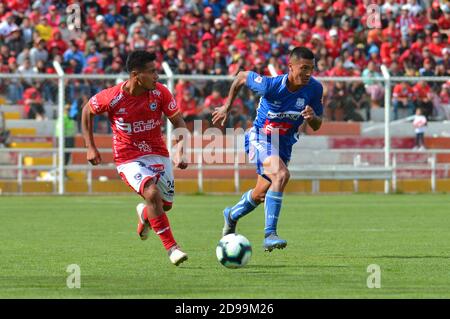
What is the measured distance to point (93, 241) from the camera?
13.8 m

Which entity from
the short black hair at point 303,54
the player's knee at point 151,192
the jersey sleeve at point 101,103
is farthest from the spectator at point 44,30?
the player's knee at point 151,192

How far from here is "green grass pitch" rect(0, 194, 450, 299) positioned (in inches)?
350

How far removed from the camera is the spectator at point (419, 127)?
2614 cm

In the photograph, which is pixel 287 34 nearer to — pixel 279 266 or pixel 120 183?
pixel 120 183

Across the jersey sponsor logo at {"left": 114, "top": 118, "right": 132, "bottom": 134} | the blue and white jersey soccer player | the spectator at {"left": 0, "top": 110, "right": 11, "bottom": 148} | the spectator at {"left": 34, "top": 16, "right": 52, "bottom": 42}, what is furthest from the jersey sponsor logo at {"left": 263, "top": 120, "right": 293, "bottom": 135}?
the spectator at {"left": 34, "top": 16, "right": 52, "bottom": 42}

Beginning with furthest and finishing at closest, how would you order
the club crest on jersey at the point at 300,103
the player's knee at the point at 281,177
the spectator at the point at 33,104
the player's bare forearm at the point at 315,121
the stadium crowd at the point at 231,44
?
the stadium crowd at the point at 231,44, the spectator at the point at 33,104, the club crest on jersey at the point at 300,103, the player's knee at the point at 281,177, the player's bare forearm at the point at 315,121

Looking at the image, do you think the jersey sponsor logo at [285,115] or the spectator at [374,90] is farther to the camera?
the spectator at [374,90]

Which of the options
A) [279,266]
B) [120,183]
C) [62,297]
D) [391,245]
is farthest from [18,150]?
[62,297]

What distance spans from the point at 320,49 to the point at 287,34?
5.22 ft

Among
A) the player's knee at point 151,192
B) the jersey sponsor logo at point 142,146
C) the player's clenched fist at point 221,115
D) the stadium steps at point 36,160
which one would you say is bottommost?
the stadium steps at point 36,160

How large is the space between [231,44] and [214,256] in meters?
17.5

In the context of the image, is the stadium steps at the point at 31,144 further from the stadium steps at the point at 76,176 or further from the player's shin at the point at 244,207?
the player's shin at the point at 244,207

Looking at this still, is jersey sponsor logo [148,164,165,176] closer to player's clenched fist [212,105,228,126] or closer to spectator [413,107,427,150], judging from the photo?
player's clenched fist [212,105,228,126]

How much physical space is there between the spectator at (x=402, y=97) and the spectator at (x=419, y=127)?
1.22 ft
